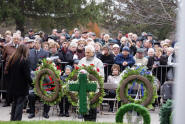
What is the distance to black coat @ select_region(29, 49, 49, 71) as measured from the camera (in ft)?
37.8

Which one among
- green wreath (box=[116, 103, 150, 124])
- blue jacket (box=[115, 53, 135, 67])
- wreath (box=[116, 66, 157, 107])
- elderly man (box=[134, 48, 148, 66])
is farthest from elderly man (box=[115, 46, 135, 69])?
green wreath (box=[116, 103, 150, 124])

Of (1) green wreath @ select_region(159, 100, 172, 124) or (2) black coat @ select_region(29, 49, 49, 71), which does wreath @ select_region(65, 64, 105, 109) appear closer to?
(1) green wreath @ select_region(159, 100, 172, 124)

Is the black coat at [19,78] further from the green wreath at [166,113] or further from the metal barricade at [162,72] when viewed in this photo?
the metal barricade at [162,72]

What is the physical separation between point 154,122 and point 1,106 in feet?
17.0

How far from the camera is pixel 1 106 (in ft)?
39.0

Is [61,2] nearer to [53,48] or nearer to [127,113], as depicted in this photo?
[53,48]

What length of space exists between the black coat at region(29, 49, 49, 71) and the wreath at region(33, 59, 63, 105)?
66.9 inches

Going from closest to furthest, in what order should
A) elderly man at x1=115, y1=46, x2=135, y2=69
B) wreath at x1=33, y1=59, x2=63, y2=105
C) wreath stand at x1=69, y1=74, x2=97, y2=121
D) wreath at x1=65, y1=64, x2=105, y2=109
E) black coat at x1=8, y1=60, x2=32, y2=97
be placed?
1. wreath stand at x1=69, y1=74, x2=97, y2=121
2. black coat at x1=8, y1=60, x2=32, y2=97
3. wreath at x1=65, y1=64, x2=105, y2=109
4. wreath at x1=33, y1=59, x2=63, y2=105
5. elderly man at x1=115, y1=46, x2=135, y2=69

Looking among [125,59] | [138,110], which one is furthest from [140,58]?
[138,110]

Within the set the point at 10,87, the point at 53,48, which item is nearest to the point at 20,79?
the point at 10,87

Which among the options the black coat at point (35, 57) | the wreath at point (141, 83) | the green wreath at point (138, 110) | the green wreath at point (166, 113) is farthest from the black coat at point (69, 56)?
the green wreath at point (166, 113)

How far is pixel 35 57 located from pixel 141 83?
396 centimetres

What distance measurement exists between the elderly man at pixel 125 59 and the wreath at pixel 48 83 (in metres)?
2.49

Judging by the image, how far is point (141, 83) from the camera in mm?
9188
